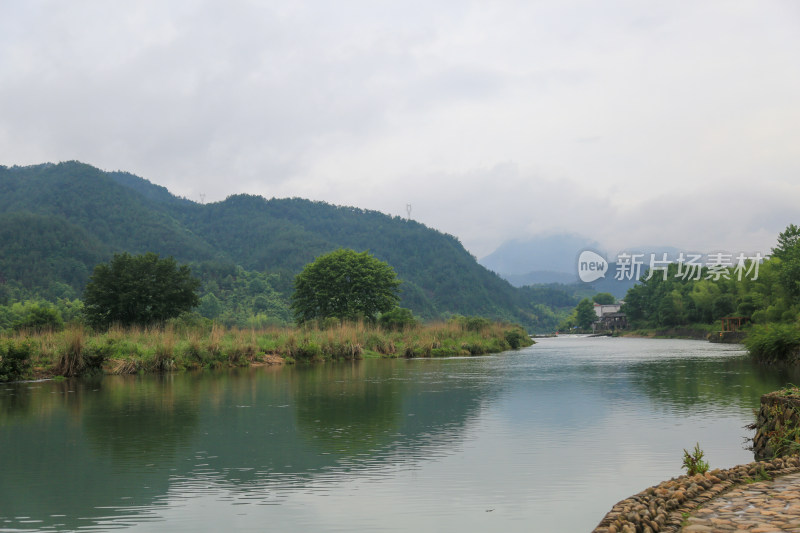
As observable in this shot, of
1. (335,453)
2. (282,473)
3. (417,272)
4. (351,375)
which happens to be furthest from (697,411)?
(417,272)

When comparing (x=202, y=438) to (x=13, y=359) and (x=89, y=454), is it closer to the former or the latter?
(x=89, y=454)

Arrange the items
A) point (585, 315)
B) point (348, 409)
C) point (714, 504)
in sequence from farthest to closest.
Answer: point (585, 315), point (348, 409), point (714, 504)

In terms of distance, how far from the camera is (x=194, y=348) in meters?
26.6

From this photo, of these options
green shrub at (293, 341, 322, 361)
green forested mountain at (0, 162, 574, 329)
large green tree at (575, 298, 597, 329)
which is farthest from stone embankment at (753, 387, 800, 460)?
large green tree at (575, 298, 597, 329)

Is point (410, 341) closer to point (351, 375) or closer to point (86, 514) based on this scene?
point (351, 375)

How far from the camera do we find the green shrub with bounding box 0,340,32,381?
20906 mm

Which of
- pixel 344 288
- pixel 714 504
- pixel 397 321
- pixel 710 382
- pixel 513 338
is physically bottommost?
pixel 513 338

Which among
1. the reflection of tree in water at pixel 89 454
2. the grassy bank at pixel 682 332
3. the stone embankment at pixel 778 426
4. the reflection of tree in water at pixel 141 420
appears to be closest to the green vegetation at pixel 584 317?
the grassy bank at pixel 682 332

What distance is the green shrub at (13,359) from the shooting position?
2091cm

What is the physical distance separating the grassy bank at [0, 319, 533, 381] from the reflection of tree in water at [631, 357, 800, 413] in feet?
46.3

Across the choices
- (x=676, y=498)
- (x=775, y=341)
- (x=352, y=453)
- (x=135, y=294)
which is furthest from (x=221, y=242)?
(x=676, y=498)

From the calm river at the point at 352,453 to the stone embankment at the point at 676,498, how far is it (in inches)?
29.4

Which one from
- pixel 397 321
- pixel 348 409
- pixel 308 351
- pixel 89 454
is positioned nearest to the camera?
pixel 89 454

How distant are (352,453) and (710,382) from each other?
1331 cm
